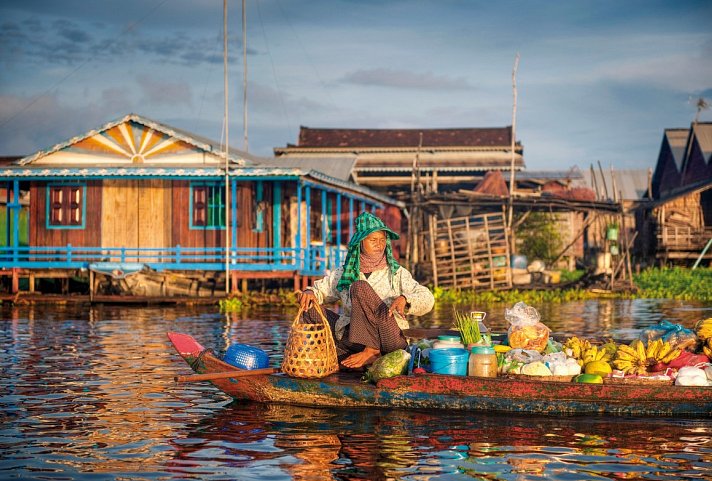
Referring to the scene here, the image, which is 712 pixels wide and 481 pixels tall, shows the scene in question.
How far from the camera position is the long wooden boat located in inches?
A: 290

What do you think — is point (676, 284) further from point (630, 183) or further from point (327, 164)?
point (630, 183)

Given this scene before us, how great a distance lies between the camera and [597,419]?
7.47m

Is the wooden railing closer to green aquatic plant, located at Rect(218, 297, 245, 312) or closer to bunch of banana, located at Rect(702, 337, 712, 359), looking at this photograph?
green aquatic plant, located at Rect(218, 297, 245, 312)

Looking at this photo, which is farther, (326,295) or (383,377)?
(326,295)

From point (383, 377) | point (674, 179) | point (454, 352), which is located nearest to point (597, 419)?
point (454, 352)

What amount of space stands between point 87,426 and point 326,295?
255 cm

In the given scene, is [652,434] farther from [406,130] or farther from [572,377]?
[406,130]

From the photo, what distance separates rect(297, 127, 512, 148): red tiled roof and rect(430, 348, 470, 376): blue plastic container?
3077 centimetres

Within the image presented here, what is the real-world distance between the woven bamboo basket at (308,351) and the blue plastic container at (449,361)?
3.09 ft

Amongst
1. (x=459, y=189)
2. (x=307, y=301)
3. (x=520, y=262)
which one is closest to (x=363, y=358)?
(x=307, y=301)

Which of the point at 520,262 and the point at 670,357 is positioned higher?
the point at 520,262

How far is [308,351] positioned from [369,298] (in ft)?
2.36

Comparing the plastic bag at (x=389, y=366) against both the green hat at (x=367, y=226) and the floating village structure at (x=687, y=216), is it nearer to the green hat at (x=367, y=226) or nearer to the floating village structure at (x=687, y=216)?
the green hat at (x=367, y=226)

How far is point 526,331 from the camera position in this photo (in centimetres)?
876
